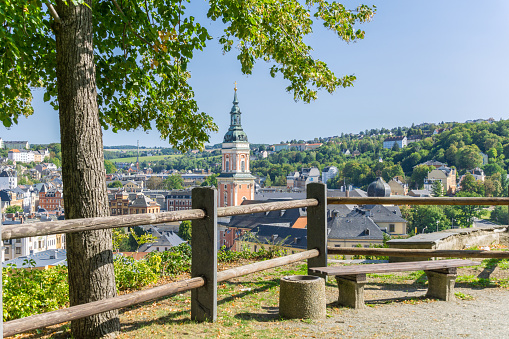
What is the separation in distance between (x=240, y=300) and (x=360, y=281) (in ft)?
4.28

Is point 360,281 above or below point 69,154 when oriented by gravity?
below

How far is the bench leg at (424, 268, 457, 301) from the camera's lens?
5.18 metres

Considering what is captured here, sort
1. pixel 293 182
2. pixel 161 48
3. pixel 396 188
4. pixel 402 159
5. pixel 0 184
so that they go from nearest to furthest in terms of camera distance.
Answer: pixel 161 48 < pixel 0 184 < pixel 396 188 < pixel 402 159 < pixel 293 182

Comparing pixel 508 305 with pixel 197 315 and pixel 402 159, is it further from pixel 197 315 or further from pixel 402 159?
pixel 402 159

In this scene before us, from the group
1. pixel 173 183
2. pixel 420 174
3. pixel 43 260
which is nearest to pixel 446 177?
pixel 420 174

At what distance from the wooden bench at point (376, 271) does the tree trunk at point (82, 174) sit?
82.1 inches

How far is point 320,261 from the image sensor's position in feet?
18.7

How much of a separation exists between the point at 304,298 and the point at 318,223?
4.67 ft

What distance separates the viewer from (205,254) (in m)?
4.23

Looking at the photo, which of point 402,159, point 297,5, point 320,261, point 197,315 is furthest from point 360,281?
point 402,159

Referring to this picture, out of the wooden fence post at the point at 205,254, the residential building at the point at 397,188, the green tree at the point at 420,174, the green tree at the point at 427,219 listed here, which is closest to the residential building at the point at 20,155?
the residential building at the point at 397,188

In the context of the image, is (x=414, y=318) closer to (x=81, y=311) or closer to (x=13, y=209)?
(x=81, y=311)

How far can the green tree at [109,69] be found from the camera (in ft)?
13.2

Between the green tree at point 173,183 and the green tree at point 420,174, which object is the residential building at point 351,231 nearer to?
the green tree at point 420,174
